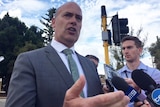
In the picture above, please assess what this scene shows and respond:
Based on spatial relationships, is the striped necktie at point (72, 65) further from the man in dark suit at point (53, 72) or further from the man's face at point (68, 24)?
the man's face at point (68, 24)

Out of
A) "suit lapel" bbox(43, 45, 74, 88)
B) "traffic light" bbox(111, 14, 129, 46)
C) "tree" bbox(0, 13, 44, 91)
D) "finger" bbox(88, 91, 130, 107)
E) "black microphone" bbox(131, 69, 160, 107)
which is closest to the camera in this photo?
"finger" bbox(88, 91, 130, 107)

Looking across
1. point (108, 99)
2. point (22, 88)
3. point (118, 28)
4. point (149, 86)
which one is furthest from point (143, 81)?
point (118, 28)

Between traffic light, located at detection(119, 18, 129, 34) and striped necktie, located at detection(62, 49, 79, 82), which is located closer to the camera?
striped necktie, located at detection(62, 49, 79, 82)

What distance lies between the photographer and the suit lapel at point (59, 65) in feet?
6.49

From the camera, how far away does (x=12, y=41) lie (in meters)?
32.0

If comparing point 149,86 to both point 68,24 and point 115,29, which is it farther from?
point 115,29

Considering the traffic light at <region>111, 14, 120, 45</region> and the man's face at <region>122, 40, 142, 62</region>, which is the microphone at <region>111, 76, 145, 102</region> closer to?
the man's face at <region>122, 40, 142, 62</region>

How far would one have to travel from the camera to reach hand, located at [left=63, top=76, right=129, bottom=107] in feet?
3.36

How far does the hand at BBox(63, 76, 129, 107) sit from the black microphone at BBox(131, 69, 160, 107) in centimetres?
107

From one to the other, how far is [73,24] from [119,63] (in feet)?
52.6

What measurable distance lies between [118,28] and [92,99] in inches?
255

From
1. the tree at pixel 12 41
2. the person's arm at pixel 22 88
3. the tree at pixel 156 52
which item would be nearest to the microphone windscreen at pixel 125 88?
the person's arm at pixel 22 88

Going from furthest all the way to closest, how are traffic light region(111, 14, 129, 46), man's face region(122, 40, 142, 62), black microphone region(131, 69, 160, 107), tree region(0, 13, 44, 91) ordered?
tree region(0, 13, 44, 91)
traffic light region(111, 14, 129, 46)
man's face region(122, 40, 142, 62)
black microphone region(131, 69, 160, 107)

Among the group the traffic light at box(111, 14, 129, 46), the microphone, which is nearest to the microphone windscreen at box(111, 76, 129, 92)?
the microphone
